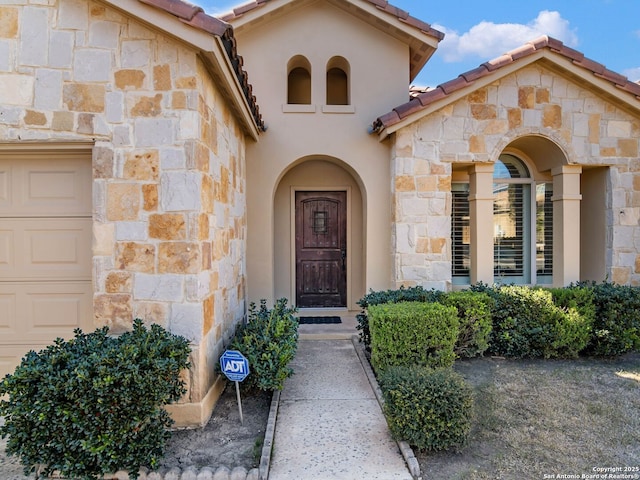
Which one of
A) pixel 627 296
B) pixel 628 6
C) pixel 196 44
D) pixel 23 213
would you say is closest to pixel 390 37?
pixel 196 44

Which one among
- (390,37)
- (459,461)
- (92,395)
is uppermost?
(390,37)

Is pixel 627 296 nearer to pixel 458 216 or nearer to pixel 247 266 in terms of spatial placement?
pixel 458 216

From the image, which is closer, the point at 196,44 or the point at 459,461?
the point at 459,461

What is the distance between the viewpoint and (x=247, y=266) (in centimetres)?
733

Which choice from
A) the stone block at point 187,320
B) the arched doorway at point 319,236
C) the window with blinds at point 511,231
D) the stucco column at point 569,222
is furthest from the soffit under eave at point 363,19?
the stone block at point 187,320

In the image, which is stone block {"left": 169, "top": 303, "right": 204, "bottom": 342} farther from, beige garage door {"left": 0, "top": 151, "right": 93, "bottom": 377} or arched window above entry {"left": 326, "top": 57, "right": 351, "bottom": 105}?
arched window above entry {"left": 326, "top": 57, "right": 351, "bottom": 105}

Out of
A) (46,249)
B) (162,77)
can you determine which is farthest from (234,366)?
(162,77)

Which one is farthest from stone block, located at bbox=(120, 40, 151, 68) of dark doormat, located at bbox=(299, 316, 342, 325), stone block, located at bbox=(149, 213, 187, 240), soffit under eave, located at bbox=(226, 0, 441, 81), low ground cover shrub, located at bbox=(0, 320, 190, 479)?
dark doormat, located at bbox=(299, 316, 342, 325)

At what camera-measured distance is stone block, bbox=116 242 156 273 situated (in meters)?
3.97

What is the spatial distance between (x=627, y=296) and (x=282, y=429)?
17.3 feet

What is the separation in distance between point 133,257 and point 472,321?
4.35 meters

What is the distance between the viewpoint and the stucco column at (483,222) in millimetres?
6949

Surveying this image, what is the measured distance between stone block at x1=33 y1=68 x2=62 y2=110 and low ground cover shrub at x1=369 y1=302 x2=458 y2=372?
13.3ft

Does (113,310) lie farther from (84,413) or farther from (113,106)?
(113,106)
